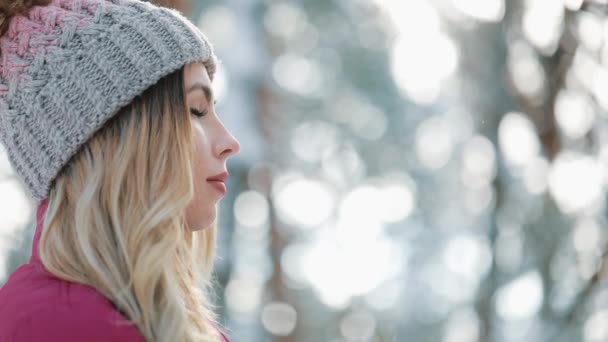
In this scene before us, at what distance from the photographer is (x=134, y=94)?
2.14 metres

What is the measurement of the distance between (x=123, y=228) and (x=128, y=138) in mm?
207

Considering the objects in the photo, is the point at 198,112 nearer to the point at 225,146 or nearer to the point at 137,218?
the point at 225,146

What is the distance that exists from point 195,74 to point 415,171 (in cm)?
1118

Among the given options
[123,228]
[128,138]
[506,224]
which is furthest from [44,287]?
[506,224]

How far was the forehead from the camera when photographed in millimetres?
2240

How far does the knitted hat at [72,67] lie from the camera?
7.05ft

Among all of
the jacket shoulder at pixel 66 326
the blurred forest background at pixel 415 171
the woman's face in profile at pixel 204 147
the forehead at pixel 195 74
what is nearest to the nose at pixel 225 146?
the woman's face in profile at pixel 204 147

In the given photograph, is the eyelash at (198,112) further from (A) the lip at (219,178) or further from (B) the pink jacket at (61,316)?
(B) the pink jacket at (61,316)

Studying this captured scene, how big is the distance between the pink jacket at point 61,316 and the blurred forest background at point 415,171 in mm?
8039

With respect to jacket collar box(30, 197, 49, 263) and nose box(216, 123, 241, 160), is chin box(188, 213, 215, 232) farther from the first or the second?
jacket collar box(30, 197, 49, 263)

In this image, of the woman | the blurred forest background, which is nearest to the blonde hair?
the woman

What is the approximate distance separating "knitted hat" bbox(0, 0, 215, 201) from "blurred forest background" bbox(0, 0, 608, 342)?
772 centimetres

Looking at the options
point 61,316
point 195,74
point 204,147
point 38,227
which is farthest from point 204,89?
point 61,316

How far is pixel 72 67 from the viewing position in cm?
218
